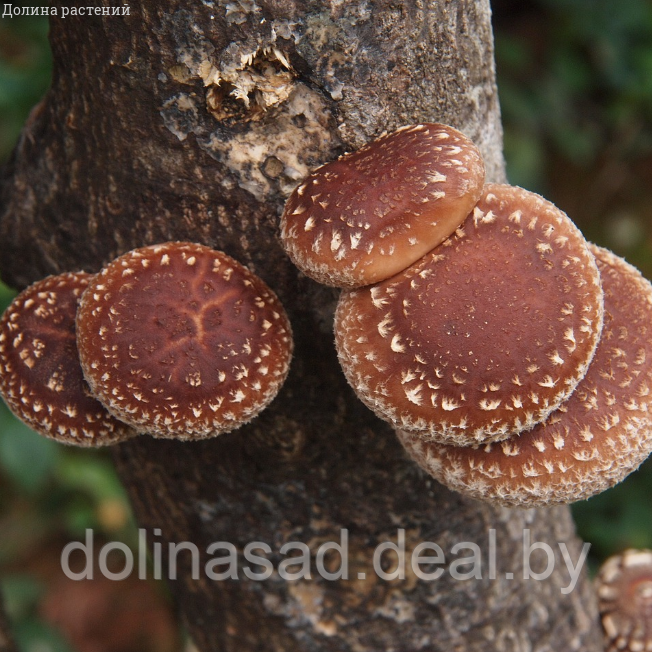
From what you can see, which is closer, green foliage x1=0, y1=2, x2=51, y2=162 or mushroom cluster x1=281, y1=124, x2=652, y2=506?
mushroom cluster x1=281, y1=124, x2=652, y2=506

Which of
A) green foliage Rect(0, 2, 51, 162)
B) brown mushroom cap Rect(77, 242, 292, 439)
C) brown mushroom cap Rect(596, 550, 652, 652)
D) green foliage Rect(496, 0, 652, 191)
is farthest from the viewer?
green foliage Rect(496, 0, 652, 191)

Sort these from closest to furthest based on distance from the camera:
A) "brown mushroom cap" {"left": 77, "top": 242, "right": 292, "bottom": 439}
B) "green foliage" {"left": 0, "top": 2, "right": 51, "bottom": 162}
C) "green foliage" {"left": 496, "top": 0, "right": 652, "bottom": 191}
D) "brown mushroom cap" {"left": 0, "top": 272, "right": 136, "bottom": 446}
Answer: "brown mushroom cap" {"left": 77, "top": 242, "right": 292, "bottom": 439} < "brown mushroom cap" {"left": 0, "top": 272, "right": 136, "bottom": 446} < "green foliage" {"left": 0, "top": 2, "right": 51, "bottom": 162} < "green foliage" {"left": 496, "top": 0, "right": 652, "bottom": 191}

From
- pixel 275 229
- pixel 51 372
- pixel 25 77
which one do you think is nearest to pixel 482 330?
pixel 275 229

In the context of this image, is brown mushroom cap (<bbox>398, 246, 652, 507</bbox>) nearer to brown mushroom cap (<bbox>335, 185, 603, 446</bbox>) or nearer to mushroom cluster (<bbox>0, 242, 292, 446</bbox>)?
brown mushroom cap (<bbox>335, 185, 603, 446</bbox>)

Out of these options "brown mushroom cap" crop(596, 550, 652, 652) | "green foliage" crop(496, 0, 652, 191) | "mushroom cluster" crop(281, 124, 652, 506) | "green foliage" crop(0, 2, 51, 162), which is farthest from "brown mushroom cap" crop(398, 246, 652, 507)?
"green foliage" crop(496, 0, 652, 191)

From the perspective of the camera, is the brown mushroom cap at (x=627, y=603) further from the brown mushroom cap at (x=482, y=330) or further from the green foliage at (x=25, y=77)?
the green foliage at (x=25, y=77)

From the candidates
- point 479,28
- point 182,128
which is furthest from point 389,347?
point 479,28
